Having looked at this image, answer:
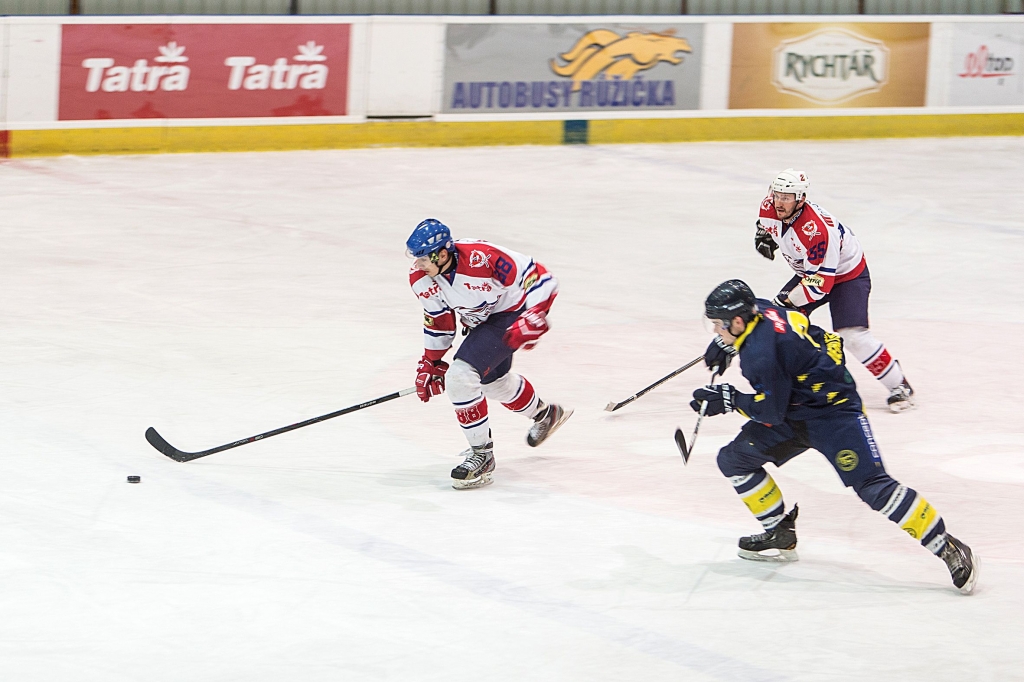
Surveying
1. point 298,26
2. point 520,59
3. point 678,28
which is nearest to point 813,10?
point 678,28

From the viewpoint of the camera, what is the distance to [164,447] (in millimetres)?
6105

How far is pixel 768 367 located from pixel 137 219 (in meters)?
7.32

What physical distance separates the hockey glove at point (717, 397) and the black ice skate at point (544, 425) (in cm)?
160

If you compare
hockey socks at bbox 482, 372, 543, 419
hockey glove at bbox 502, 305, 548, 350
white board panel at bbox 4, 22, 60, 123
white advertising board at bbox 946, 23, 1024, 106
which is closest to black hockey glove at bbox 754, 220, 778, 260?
hockey socks at bbox 482, 372, 543, 419

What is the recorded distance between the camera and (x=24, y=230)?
34.1 ft

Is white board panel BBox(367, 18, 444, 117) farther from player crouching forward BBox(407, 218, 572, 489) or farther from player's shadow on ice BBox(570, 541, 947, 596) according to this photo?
player's shadow on ice BBox(570, 541, 947, 596)

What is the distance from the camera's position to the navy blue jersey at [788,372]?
4828 mm

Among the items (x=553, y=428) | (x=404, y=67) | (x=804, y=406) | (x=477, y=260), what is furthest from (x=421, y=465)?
(x=404, y=67)

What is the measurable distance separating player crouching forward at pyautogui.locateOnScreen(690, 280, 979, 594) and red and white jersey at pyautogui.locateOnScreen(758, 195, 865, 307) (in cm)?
219

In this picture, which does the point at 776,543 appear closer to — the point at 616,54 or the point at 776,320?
the point at 776,320

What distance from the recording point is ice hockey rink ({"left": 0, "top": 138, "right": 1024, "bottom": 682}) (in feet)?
14.5

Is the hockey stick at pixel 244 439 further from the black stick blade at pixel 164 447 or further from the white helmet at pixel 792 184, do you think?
the white helmet at pixel 792 184

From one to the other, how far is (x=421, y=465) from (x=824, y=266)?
2.42m

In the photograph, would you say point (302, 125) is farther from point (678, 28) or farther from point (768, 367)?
point (768, 367)
